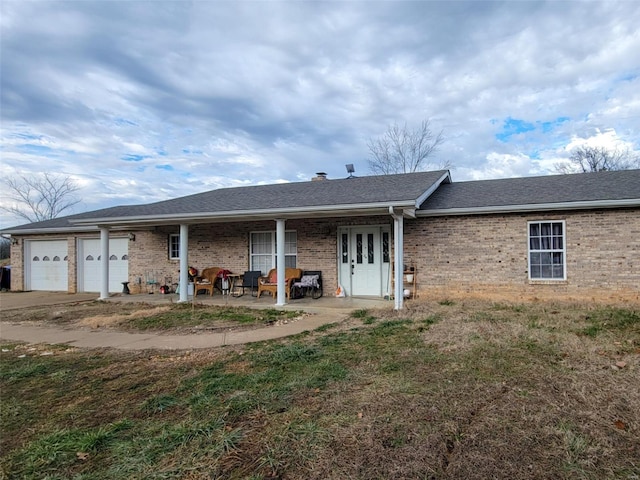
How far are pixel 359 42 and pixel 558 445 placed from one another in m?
11.9

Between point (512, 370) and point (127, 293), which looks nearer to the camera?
point (512, 370)

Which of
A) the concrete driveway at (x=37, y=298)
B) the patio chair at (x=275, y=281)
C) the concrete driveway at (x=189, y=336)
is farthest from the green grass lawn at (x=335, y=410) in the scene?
the concrete driveway at (x=37, y=298)

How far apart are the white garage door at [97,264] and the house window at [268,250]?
542 centimetres

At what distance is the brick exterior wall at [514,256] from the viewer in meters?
9.68

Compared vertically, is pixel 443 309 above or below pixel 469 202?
below

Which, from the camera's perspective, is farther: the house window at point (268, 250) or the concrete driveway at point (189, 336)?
the house window at point (268, 250)

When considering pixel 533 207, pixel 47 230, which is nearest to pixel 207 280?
pixel 47 230

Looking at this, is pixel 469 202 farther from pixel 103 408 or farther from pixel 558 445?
pixel 103 408

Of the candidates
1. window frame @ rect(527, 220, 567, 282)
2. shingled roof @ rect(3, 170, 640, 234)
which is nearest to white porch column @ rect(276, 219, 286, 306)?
shingled roof @ rect(3, 170, 640, 234)

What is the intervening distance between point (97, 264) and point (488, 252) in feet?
46.0

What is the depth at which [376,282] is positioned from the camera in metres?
12.1

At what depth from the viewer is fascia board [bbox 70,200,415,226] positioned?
972cm

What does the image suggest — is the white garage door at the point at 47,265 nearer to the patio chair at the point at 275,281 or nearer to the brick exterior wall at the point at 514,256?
the patio chair at the point at 275,281

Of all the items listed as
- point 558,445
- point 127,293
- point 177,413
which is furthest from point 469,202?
point 127,293
